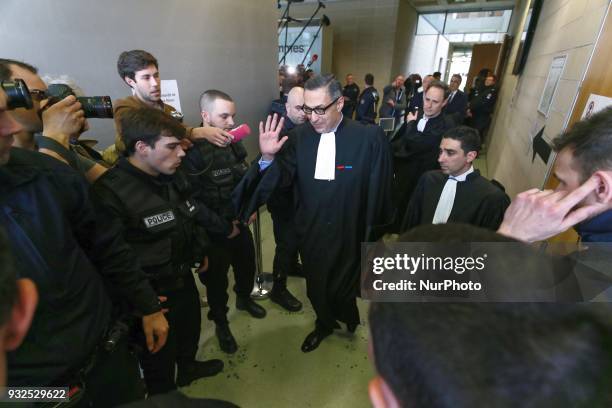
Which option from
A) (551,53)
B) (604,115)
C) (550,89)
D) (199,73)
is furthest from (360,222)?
(551,53)

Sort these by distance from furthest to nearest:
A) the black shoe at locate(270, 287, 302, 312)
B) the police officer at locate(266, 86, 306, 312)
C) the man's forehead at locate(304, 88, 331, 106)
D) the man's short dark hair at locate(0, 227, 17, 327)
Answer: the black shoe at locate(270, 287, 302, 312), the police officer at locate(266, 86, 306, 312), the man's forehead at locate(304, 88, 331, 106), the man's short dark hair at locate(0, 227, 17, 327)

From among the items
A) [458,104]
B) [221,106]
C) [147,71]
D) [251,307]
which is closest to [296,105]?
[221,106]

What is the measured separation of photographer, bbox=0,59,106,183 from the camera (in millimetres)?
1187

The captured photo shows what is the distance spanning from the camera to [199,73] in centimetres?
286

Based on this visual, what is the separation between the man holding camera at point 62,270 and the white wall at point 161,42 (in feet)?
4.32

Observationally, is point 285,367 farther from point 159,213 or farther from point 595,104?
point 595,104

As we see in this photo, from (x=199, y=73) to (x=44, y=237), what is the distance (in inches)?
97.0

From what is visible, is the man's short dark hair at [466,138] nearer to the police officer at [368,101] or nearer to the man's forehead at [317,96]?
the man's forehead at [317,96]

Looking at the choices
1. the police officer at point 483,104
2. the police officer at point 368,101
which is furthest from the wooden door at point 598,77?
the police officer at point 483,104

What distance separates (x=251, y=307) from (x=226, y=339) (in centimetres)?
36

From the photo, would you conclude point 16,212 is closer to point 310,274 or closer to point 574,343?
point 574,343

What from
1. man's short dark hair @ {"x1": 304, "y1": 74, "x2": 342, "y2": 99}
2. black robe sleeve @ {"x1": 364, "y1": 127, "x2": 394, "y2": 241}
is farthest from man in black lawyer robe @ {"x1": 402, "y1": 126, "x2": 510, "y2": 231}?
man's short dark hair @ {"x1": 304, "y1": 74, "x2": 342, "y2": 99}

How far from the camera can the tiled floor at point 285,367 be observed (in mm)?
1771

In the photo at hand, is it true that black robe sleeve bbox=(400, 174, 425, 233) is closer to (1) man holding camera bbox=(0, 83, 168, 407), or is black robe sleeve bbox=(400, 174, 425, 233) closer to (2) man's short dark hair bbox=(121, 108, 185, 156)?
(2) man's short dark hair bbox=(121, 108, 185, 156)
